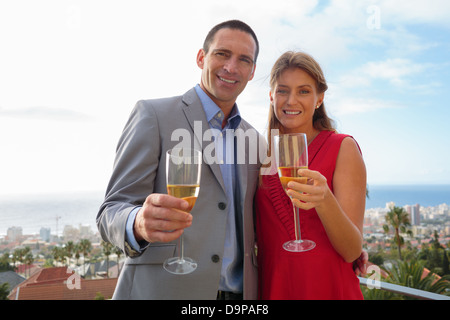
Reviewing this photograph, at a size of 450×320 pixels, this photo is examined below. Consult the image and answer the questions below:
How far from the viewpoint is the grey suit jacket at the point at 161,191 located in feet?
6.61

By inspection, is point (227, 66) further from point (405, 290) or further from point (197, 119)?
point (405, 290)

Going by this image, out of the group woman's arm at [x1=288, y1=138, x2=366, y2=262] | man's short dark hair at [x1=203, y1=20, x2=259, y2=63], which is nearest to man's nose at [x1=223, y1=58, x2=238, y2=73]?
man's short dark hair at [x1=203, y1=20, x2=259, y2=63]

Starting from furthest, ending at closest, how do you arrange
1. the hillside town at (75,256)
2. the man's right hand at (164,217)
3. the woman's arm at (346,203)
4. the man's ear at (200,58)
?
the hillside town at (75,256) < the man's ear at (200,58) < the woman's arm at (346,203) < the man's right hand at (164,217)

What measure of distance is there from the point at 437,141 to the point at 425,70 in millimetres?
18562

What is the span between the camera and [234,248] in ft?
7.41

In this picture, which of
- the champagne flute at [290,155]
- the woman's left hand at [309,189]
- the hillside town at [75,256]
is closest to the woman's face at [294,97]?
the champagne flute at [290,155]

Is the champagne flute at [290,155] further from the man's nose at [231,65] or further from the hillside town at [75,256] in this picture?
the hillside town at [75,256]

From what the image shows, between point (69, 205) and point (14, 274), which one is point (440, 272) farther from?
point (69, 205)

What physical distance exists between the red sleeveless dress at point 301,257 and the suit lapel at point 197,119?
554 millimetres

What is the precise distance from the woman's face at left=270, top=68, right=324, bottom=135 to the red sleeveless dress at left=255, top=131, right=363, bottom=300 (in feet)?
1.03

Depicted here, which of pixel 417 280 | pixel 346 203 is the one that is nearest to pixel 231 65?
pixel 346 203

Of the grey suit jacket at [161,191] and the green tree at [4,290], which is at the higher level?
the grey suit jacket at [161,191]

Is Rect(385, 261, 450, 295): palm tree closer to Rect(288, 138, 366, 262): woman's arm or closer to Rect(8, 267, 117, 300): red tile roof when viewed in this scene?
Rect(288, 138, 366, 262): woman's arm

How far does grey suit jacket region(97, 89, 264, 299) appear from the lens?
2.02 metres
